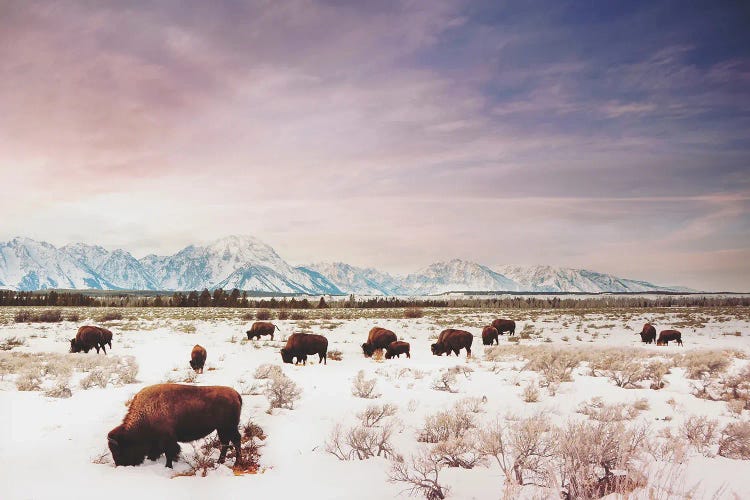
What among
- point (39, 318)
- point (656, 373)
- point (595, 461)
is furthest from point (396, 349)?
point (39, 318)

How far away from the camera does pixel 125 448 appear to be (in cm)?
632

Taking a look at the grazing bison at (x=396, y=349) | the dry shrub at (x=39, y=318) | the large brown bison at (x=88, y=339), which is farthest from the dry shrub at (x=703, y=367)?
the dry shrub at (x=39, y=318)

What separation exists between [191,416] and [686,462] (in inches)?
286

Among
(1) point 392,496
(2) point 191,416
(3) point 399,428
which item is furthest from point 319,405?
(1) point 392,496

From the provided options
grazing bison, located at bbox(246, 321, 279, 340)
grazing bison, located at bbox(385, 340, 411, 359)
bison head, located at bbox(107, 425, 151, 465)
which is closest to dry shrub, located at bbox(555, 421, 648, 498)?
bison head, located at bbox(107, 425, 151, 465)

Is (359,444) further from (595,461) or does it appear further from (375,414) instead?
(595,461)

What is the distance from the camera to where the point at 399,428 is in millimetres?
8594

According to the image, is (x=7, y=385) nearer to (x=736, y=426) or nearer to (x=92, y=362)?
(x=92, y=362)

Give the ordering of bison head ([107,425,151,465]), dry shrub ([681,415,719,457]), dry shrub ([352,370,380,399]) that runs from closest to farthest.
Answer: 1. bison head ([107,425,151,465])
2. dry shrub ([681,415,719,457])
3. dry shrub ([352,370,380,399])

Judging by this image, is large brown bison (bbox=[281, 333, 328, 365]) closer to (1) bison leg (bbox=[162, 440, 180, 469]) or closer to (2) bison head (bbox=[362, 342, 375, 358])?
(2) bison head (bbox=[362, 342, 375, 358])

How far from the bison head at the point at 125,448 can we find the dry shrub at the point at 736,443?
8.87 meters

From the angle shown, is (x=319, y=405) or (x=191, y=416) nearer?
(x=191, y=416)

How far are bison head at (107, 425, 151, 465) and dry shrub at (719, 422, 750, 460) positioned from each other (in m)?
8.87

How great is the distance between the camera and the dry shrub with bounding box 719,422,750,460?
6.81 meters
